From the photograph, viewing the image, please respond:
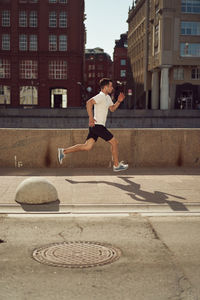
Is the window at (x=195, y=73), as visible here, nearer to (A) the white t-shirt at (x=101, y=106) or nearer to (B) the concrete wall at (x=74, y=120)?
(B) the concrete wall at (x=74, y=120)

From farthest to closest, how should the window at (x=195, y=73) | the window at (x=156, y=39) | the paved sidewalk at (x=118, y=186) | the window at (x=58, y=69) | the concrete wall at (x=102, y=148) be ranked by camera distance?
the window at (x=58, y=69), the window at (x=195, y=73), the window at (x=156, y=39), the concrete wall at (x=102, y=148), the paved sidewalk at (x=118, y=186)

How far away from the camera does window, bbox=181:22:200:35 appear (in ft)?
204

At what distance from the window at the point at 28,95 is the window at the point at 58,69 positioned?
3437 millimetres

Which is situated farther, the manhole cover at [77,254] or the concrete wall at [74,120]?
the concrete wall at [74,120]

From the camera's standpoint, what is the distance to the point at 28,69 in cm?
7119

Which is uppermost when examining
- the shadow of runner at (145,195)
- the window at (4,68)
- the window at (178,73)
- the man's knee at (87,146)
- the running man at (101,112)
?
the window at (4,68)

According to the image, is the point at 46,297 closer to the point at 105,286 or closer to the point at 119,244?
the point at 105,286

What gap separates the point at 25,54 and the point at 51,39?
14.9 ft

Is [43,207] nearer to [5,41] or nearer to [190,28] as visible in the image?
[190,28]

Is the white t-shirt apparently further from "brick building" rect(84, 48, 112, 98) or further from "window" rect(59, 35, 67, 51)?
"brick building" rect(84, 48, 112, 98)

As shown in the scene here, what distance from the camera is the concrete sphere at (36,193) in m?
7.49

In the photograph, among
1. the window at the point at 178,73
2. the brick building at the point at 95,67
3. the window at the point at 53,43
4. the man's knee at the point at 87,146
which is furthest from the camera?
the brick building at the point at 95,67

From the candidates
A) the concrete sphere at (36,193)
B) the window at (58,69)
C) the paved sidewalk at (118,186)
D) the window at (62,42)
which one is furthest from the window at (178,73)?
the concrete sphere at (36,193)

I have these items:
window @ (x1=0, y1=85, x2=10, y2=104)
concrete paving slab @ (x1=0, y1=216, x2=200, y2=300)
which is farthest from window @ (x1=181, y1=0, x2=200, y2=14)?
concrete paving slab @ (x1=0, y1=216, x2=200, y2=300)
